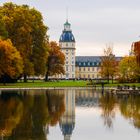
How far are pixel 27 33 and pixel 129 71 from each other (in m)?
17.9

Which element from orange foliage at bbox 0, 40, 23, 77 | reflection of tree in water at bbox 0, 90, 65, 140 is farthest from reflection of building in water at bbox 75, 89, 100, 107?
orange foliage at bbox 0, 40, 23, 77

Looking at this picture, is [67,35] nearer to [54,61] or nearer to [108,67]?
[54,61]

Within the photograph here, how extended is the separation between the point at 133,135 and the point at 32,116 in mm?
8497

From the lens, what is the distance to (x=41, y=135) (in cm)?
2025

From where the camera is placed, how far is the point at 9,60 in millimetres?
74875

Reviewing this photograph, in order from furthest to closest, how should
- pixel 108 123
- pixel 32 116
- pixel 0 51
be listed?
pixel 0 51, pixel 32 116, pixel 108 123

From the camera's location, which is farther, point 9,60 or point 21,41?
point 21,41

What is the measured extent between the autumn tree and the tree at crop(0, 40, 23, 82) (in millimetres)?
5840

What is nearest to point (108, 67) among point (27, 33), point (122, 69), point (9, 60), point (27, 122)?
point (122, 69)

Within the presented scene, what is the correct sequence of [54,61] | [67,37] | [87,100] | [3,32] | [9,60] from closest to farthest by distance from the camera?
[87,100] < [9,60] < [3,32] < [54,61] < [67,37]

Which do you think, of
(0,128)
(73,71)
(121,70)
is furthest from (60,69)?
(0,128)

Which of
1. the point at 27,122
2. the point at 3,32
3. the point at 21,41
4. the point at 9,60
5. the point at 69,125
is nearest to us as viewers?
the point at 69,125

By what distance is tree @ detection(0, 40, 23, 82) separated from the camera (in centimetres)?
7369

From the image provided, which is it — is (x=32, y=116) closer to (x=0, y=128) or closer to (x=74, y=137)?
(x=0, y=128)
